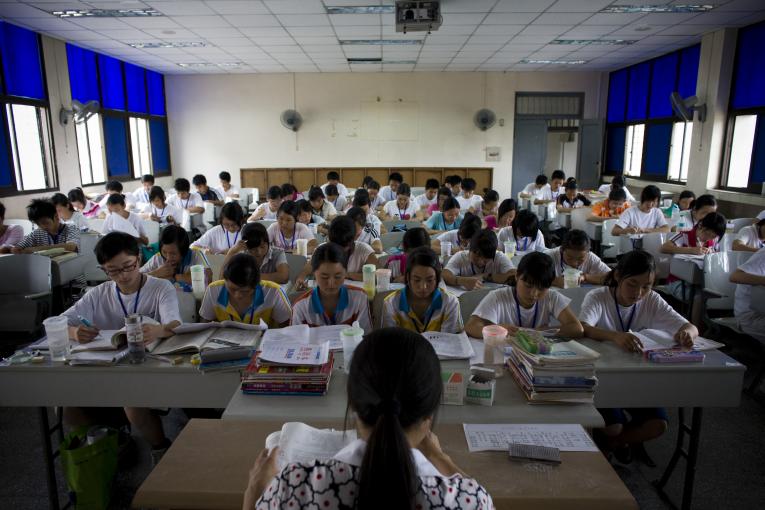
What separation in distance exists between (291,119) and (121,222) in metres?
6.96

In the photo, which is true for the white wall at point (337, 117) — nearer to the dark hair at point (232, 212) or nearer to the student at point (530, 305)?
the dark hair at point (232, 212)

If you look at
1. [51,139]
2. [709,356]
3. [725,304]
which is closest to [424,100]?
[51,139]

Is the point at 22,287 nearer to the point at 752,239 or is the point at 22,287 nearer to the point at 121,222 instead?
the point at 121,222

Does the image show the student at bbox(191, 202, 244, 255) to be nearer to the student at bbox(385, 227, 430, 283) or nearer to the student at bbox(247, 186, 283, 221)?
the student at bbox(385, 227, 430, 283)

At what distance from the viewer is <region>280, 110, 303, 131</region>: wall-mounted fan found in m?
11.9

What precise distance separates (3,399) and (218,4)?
507 cm

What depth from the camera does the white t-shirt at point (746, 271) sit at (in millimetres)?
3486

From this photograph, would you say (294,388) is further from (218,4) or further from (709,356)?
(218,4)

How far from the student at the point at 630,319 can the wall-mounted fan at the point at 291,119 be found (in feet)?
33.9

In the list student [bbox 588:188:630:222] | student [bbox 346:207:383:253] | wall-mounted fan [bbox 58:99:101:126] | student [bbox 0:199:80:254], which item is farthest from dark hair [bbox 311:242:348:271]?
wall-mounted fan [bbox 58:99:101:126]

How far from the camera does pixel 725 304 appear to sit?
3.96 m

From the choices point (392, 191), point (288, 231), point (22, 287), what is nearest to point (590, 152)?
point (392, 191)

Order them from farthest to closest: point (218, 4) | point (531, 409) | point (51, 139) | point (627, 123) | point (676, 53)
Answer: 1. point (627, 123)
2. point (676, 53)
3. point (51, 139)
4. point (218, 4)
5. point (531, 409)

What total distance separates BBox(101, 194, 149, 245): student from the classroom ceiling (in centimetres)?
231
